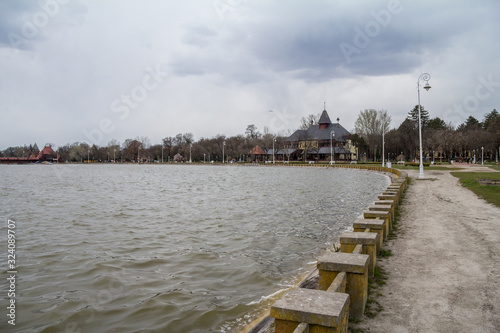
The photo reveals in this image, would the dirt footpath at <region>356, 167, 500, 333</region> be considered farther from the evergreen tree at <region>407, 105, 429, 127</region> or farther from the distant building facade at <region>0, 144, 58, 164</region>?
the distant building facade at <region>0, 144, 58, 164</region>

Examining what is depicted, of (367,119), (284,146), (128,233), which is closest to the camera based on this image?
(128,233)

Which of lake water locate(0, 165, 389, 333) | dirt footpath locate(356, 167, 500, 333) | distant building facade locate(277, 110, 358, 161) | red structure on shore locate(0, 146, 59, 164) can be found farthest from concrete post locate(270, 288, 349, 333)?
red structure on shore locate(0, 146, 59, 164)

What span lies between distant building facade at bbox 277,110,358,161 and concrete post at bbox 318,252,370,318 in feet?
359

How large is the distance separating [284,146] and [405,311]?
4960 inches

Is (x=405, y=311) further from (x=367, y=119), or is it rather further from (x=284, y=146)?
(x=284, y=146)

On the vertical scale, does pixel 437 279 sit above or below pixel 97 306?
above

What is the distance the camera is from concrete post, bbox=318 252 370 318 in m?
4.67

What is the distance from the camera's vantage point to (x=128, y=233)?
43.3 feet

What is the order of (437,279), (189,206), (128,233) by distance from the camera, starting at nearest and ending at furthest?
(437,279) → (128,233) → (189,206)

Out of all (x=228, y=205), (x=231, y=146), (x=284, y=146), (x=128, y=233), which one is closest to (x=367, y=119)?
(x=284, y=146)

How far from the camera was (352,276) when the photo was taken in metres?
4.76

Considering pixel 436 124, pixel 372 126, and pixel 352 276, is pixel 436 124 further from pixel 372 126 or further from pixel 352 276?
pixel 352 276

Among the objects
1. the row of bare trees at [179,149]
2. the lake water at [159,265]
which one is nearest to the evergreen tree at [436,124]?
the row of bare trees at [179,149]

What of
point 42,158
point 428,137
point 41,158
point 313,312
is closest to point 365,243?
point 313,312
